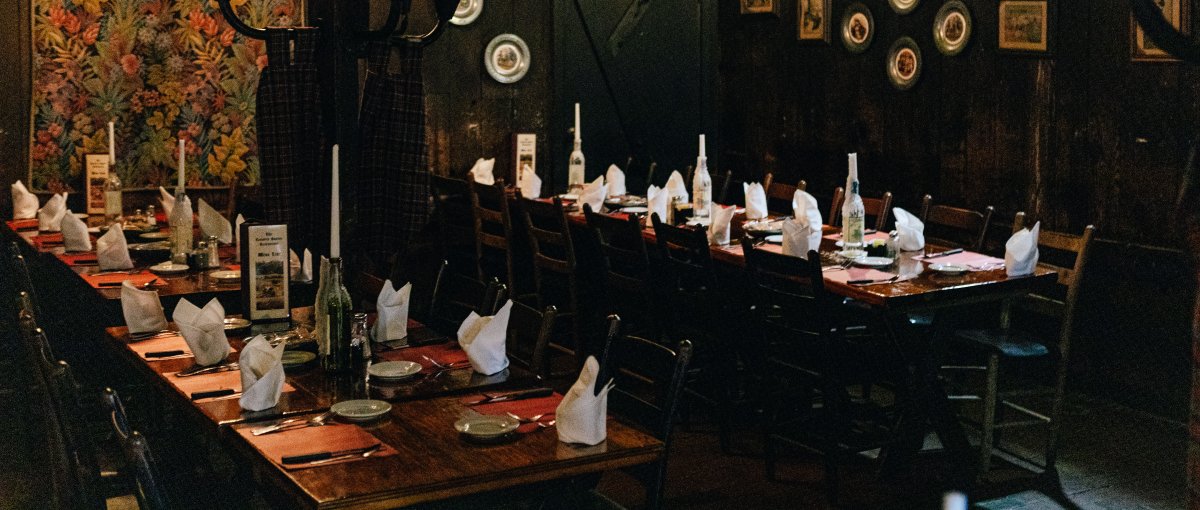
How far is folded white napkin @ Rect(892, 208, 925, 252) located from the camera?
5.02 metres

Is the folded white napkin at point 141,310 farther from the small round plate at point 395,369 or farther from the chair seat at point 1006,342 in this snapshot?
the chair seat at point 1006,342

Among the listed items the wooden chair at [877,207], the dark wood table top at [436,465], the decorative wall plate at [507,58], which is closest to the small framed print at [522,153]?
the decorative wall plate at [507,58]

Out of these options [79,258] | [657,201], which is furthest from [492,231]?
[79,258]

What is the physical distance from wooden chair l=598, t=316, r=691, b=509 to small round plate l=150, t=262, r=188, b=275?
218cm

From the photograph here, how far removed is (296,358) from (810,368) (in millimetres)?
1980

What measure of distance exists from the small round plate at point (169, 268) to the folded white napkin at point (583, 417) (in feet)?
8.65

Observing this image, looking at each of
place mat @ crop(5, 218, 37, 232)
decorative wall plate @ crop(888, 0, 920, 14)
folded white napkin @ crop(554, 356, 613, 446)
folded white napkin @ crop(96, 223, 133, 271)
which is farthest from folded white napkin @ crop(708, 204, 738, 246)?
place mat @ crop(5, 218, 37, 232)

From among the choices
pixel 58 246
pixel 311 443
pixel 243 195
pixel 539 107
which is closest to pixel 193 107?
pixel 243 195

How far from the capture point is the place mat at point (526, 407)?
2.85 m

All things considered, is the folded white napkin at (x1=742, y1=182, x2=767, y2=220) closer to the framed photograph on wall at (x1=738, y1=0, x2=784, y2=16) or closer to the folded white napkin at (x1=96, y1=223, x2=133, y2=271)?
the framed photograph on wall at (x1=738, y1=0, x2=784, y2=16)

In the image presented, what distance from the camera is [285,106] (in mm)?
3863

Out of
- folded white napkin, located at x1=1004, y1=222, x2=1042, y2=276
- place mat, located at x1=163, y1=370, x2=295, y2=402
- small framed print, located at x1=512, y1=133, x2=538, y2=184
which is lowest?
place mat, located at x1=163, y1=370, x2=295, y2=402

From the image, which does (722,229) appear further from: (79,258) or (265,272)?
Answer: (79,258)

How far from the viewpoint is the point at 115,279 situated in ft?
15.1
